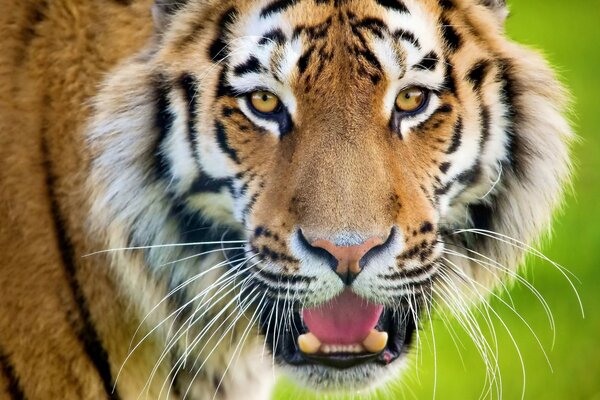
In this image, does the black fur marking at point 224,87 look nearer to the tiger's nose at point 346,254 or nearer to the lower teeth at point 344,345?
the tiger's nose at point 346,254

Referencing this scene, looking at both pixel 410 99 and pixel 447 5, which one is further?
pixel 447 5

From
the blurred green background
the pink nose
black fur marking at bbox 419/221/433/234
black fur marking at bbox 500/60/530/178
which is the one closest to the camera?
the pink nose

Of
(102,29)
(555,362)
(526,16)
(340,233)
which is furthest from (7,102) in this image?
(526,16)

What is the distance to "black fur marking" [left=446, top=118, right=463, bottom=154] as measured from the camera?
2043 mm

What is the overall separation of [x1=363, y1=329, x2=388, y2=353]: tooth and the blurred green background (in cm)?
72

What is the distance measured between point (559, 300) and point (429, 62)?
195 centimetres

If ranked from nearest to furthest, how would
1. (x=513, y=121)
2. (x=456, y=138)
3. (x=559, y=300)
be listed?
(x=456, y=138) < (x=513, y=121) < (x=559, y=300)

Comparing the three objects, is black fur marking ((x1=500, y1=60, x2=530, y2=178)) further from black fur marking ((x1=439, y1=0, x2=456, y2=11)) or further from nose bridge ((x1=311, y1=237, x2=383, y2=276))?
nose bridge ((x1=311, y1=237, x2=383, y2=276))

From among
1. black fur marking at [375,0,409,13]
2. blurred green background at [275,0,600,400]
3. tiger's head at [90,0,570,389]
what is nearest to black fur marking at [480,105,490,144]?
tiger's head at [90,0,570,389]

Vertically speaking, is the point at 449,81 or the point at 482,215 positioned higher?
the point at 449,81

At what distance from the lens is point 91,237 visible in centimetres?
212

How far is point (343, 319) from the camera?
1995 millimetres

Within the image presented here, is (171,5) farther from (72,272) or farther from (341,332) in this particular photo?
(341,332)

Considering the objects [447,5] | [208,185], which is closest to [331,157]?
[208,185]
